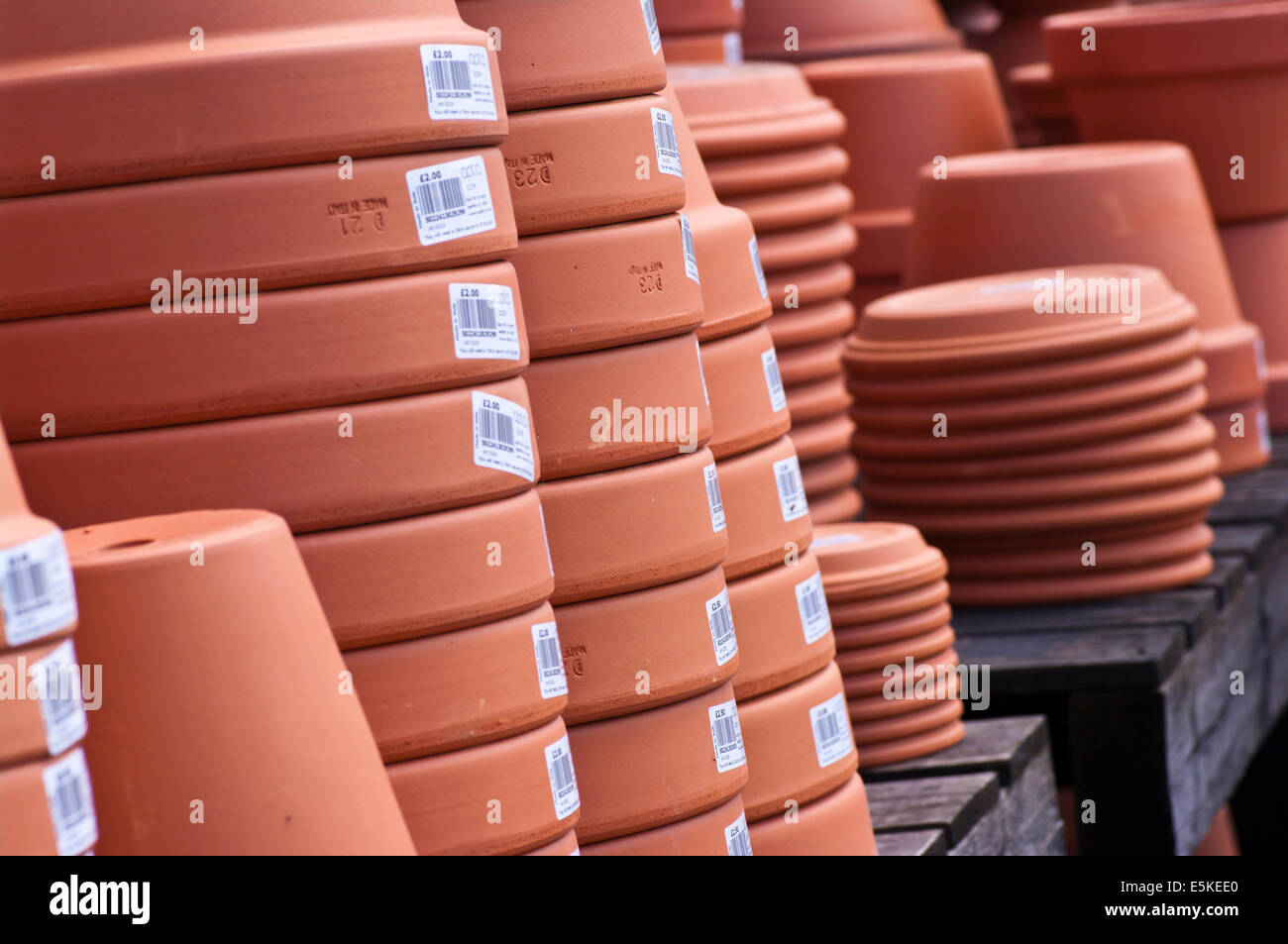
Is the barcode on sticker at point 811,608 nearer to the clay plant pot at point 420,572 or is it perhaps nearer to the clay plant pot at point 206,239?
the clay plant pot at point 420,572

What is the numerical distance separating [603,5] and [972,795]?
1.26 m

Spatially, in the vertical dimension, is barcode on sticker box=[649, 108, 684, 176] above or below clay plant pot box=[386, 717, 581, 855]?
above

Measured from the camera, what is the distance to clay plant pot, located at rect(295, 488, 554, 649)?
5.15 feet

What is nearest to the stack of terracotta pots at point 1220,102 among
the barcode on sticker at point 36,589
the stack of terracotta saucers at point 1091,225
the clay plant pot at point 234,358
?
the stack of terracotta saucers at point 1091,225

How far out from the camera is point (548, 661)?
168cm

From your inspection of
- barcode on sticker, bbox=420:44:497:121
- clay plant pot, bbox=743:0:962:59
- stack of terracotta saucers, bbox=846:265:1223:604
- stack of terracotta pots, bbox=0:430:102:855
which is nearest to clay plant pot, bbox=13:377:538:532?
barcode on sticker, bbox=420:44:497:121

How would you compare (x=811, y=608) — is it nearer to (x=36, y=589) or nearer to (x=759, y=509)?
(x=759, y=509)

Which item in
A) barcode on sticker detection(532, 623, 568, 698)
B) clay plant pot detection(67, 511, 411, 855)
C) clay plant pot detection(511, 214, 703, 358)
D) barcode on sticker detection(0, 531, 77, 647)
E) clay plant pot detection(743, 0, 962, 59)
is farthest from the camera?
clay plant pot detection(743, 0, 962, 59)

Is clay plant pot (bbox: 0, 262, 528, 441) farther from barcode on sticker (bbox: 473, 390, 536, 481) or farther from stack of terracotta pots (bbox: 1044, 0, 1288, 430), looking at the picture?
stack of terracotta pots (bbox: 1044, 0, 1288, 430)

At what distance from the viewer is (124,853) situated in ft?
4.35

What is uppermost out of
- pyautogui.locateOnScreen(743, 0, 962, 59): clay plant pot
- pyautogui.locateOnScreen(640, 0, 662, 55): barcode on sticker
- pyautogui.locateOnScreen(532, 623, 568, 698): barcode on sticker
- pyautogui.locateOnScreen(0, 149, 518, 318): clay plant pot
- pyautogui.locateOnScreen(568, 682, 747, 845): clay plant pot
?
pyautogui.locateOnScreen(743, 0, 962, 59): clay plant pot

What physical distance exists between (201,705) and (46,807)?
19 cm

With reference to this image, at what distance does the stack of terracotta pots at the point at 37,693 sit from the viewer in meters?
1.12
